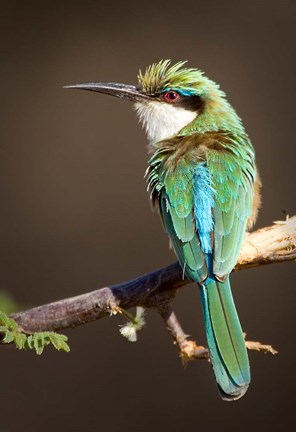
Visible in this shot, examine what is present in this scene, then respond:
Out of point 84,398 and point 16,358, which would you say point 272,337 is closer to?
point 84,398

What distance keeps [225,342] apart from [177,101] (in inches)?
38.3

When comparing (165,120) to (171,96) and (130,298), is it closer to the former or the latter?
(171,96)

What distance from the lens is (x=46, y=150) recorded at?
426 centimetres

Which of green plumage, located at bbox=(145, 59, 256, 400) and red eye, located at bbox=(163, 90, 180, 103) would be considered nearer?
green plumage, located at bbox=(145, 59, 256, 400)

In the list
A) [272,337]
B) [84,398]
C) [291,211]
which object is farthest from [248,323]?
[84,398]

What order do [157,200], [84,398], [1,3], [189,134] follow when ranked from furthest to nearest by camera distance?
[1,3], [84,398], [189,134], [157,200]

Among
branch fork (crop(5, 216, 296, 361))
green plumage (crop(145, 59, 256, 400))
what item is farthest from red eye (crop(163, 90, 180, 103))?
branch fork (crop(5, 216, 296, 361))

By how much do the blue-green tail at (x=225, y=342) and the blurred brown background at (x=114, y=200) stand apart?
162cm

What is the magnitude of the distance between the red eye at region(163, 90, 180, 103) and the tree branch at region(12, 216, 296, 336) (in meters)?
0.73

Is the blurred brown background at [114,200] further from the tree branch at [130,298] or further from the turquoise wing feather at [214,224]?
the tree branch at [130,298]

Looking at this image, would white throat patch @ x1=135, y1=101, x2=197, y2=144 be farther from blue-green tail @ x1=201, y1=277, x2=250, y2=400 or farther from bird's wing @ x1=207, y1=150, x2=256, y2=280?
blue-green tail @ x1=201, y1=277, x2=250, y2=400

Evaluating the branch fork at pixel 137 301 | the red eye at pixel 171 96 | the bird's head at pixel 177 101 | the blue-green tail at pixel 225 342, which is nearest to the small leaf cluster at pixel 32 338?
the branch fork at pixel 137 301

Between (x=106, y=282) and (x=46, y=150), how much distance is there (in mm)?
694

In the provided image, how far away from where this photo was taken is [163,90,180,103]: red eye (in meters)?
2.94
